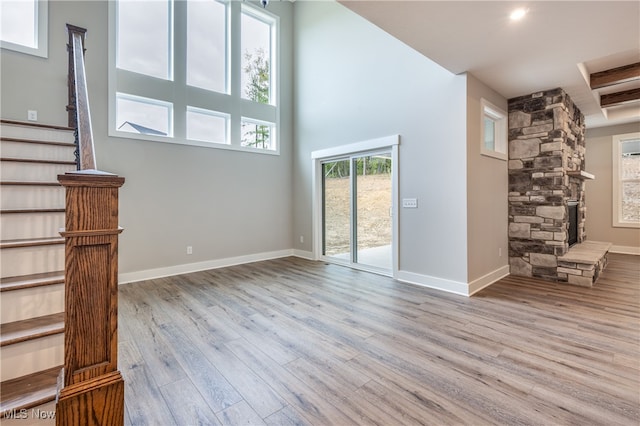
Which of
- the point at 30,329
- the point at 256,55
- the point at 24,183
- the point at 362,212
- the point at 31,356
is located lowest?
the point at 31,356

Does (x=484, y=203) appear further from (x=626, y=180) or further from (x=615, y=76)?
(x=626, y=180)

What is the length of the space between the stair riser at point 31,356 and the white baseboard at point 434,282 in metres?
3.81

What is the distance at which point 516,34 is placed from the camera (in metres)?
2.87

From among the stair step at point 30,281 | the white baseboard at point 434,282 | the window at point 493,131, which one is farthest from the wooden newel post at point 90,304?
the window at point 493,131

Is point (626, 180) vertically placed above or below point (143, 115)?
below

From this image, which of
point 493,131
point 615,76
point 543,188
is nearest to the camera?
point 615,76

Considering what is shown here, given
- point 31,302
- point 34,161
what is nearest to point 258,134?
point 34,161

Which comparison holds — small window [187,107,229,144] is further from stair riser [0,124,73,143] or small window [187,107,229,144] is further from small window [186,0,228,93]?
stair riser [0,124,73,143]

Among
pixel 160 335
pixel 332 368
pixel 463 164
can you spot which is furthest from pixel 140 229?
pixel 463 164

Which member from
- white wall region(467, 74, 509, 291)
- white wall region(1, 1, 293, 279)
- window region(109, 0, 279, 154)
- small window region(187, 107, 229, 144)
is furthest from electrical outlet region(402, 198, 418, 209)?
small window region(187, 107, 229, 144)

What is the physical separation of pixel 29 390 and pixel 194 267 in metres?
3.50

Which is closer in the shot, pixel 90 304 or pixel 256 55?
pixel 90 304

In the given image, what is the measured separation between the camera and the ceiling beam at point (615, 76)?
3813 mm

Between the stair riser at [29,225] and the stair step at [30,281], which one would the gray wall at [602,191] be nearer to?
the stair step at [30,281]
